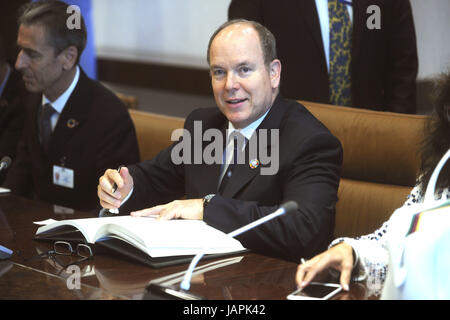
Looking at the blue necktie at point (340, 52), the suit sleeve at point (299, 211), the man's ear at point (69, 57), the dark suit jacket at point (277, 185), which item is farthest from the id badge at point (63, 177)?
the blue necktie at point (340, 52)

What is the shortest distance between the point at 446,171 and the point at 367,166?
0.82 m

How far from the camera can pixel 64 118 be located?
3.03 meters

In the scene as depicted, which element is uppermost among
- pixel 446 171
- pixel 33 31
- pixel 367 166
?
pixel 33 31

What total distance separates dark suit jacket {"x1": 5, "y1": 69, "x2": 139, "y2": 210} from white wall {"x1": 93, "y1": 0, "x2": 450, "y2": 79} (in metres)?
1.75

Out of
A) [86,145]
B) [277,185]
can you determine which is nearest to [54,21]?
[86,145]

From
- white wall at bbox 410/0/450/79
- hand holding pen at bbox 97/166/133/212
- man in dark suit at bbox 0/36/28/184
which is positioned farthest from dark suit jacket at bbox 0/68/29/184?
white wall at bbox 410/0/450/79

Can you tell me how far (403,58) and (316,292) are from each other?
1923mm

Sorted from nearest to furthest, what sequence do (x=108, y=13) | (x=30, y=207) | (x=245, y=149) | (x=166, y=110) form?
(x=245, y=149) < (x=30, y=207) < (x=166, y=110) < (x=108, y=13)

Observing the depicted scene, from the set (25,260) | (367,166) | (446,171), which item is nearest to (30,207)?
(25,260)

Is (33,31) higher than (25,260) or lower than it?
higher

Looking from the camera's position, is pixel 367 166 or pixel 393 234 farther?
pixel 367 166

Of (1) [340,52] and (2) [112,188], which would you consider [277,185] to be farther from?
(1) [340,52]
